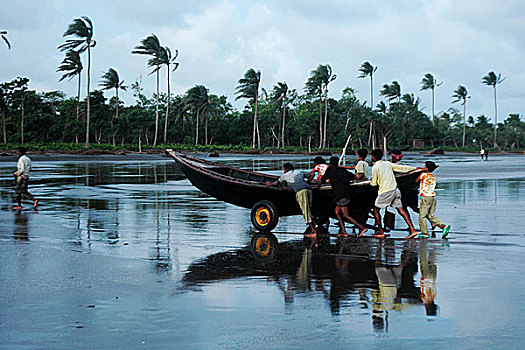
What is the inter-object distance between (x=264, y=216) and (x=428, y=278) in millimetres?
4847

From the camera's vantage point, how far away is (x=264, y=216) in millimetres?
11883

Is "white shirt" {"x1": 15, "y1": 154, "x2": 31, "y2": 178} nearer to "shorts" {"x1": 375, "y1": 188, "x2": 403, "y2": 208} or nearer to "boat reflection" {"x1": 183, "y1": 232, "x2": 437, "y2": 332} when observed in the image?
"boat reflection" {"x1": 183, "y1": 232, "x2": 437, "y2": 332}

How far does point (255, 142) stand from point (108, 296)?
90.5 metres

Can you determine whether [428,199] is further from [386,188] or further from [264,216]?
[264,216]

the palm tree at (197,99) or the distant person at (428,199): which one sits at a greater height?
the palm tree at (197,99)

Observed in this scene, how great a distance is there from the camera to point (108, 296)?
669cm

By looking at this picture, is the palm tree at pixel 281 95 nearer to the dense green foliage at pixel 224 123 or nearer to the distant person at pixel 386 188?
the dense green foliage at pixel 224 123

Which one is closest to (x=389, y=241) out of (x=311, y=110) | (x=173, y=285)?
(x=173, y=285)

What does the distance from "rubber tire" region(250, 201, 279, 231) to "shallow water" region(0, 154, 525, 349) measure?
23cm

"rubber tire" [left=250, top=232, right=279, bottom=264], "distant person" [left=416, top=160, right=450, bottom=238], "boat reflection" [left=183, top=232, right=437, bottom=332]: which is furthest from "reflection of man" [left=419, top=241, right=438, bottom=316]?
"rubber tire" [left=250, top=232, right=279, bottom=264]

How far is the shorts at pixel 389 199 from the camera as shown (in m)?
10.6

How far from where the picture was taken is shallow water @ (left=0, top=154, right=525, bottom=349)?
530 cm

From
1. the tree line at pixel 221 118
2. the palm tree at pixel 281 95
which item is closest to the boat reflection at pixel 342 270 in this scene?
the tree line at pixel 221 118

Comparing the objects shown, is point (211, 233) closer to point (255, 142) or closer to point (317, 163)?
point (317, 163)
